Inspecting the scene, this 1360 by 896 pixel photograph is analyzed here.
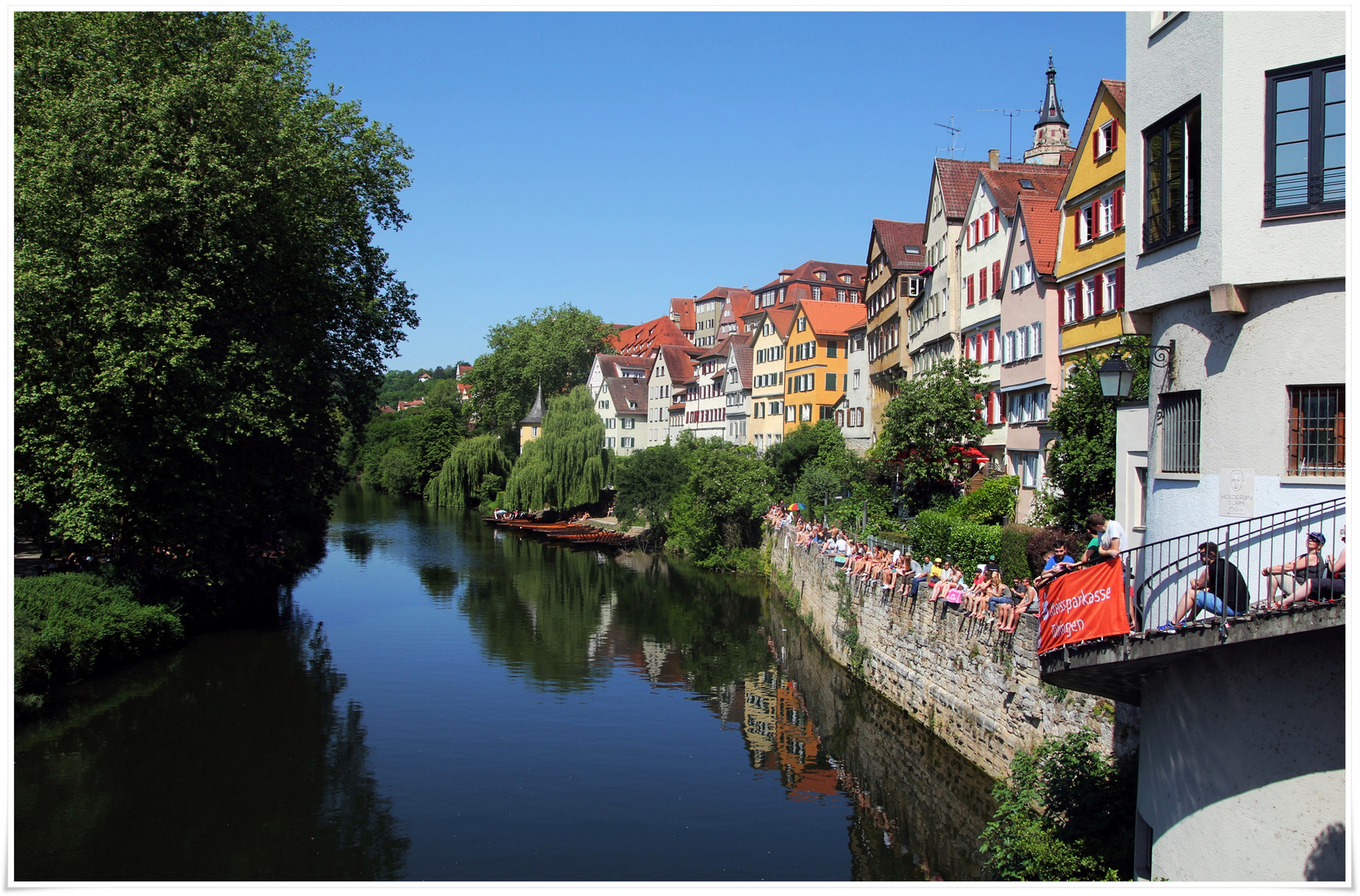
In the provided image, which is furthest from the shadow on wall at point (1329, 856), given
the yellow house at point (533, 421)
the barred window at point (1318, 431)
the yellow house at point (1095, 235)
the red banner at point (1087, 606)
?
the yellow house at point (533, 421)

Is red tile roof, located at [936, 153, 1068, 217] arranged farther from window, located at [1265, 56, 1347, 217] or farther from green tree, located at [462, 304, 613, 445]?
green tree, located at [462, 304, 613, 445]

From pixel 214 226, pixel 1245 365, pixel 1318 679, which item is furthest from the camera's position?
pixel 214 226

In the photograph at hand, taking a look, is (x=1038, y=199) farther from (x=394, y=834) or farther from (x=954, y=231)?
(x=394, y=834)

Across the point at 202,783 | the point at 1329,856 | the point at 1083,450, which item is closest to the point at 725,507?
the point at 1083,450

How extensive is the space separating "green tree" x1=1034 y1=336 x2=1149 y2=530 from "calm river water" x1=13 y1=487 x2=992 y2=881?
4917 mm

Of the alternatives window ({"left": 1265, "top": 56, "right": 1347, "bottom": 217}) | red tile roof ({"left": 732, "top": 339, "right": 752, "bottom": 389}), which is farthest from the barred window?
red tile roof ({"left": 732, "top": 339, "right": 752, "bottom": 389})

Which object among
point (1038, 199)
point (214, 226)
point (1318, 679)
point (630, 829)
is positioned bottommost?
point (630, 829)

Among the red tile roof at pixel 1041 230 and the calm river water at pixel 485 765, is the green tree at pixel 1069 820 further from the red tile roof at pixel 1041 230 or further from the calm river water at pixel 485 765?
the red tile roof at pixel 1041 230

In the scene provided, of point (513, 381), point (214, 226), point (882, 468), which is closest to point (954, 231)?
point (882, 468)

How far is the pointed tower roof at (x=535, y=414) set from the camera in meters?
77.8

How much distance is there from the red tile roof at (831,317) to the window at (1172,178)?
41688mm

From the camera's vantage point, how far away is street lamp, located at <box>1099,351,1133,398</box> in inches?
391

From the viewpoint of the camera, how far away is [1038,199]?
2712 cm

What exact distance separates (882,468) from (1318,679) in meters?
23.3
